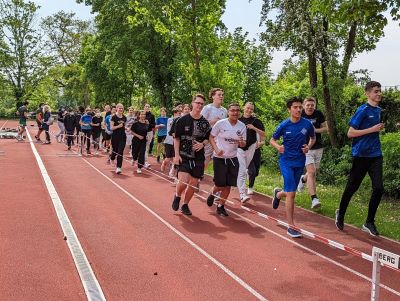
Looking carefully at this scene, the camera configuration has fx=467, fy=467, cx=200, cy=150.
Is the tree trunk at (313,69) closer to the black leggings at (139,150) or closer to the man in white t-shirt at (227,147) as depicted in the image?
the black leggings at (139,150)

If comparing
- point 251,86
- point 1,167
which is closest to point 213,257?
point 1,167

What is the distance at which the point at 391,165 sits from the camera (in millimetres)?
11008

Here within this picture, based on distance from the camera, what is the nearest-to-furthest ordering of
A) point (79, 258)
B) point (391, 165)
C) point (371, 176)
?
1. point (79, 258)
2. point (371, 176)
3. point (391, 165)

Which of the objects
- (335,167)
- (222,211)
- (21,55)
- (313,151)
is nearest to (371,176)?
(313,151)

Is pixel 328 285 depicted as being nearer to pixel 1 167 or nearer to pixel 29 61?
pixel 1 167

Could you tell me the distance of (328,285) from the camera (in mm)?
5066

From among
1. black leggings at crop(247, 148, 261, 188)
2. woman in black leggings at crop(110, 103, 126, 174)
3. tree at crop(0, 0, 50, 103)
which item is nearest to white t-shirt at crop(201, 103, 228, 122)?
black leggings at crop(247, 148, 261, 188)

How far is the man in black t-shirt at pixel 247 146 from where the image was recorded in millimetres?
9188

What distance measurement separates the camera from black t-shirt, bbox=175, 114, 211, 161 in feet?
26.2

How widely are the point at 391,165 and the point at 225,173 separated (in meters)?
5.00

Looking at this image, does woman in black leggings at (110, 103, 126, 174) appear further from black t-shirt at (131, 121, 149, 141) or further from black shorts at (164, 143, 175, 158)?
black shorts at (164, 143, 175, 158)

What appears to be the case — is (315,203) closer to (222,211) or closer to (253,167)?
(222,211)

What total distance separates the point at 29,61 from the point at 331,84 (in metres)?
56.9

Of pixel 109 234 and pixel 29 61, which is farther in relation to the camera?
pixel 29 61
